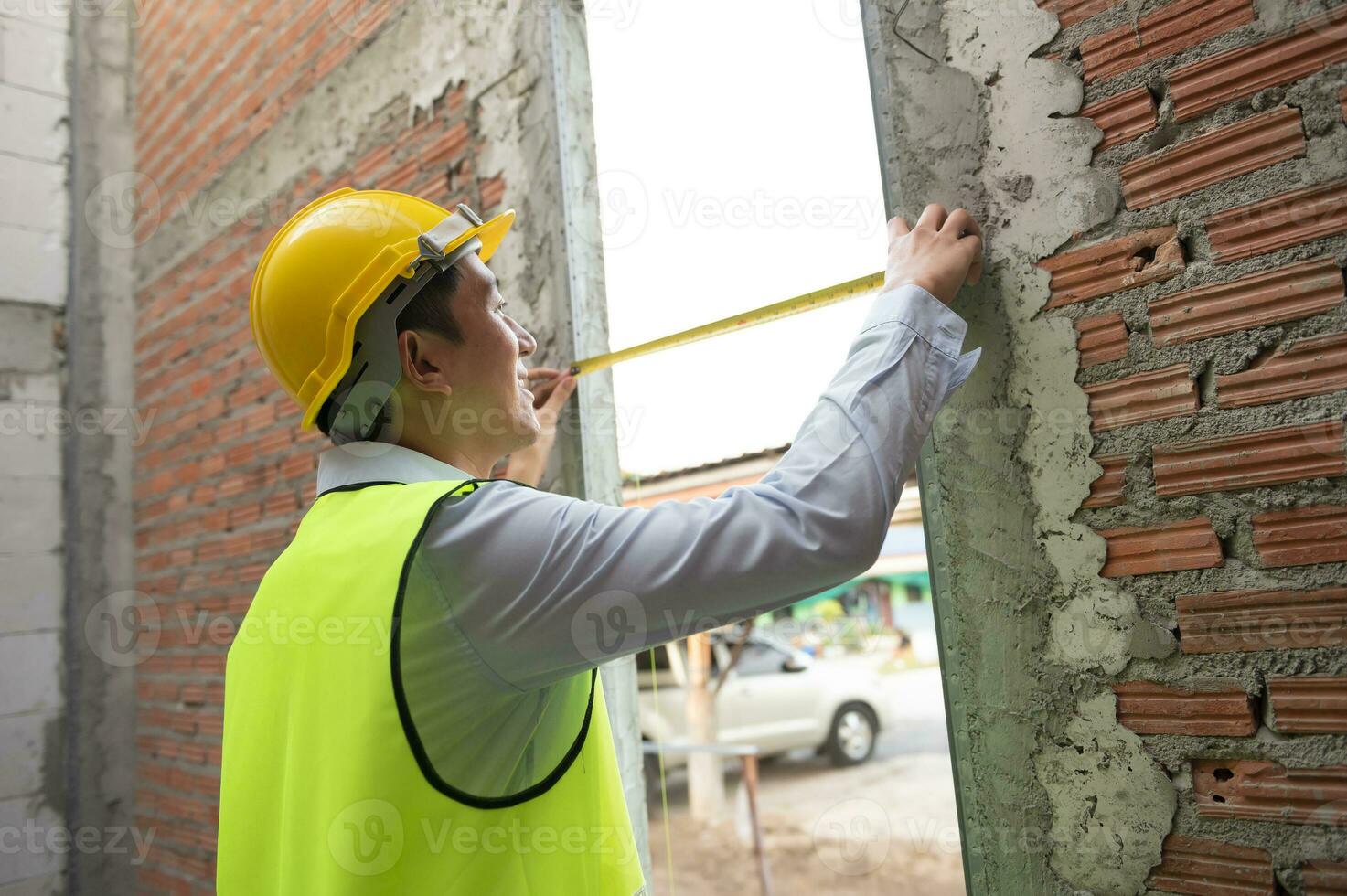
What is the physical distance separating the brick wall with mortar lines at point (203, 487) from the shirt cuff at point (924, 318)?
232cm

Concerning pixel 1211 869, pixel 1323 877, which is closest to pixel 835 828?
pixel 1211 869

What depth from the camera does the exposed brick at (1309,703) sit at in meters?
1.33

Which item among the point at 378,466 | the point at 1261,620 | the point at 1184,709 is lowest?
the point at 1184,709

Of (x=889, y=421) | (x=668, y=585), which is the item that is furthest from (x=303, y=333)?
(x=889, y=421)

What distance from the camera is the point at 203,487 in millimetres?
4613

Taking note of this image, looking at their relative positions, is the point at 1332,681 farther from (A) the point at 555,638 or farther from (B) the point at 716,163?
(B) the point at 716,163

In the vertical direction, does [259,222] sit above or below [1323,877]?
above

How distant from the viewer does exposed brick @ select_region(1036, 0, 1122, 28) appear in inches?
64.1

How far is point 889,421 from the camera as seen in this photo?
4.20ft

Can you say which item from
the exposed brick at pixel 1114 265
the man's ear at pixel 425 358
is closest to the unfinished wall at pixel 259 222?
the man's ear at pixel 425 358

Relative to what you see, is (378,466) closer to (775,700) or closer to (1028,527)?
(1028,527)

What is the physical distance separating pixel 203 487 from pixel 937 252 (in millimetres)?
4237

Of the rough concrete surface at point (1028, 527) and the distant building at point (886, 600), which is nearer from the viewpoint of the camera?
the rough concrete surface at point (1028, 527)

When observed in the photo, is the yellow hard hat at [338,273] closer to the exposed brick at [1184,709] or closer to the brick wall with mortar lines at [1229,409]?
the brick wall with mortar lines at [1229,409]
